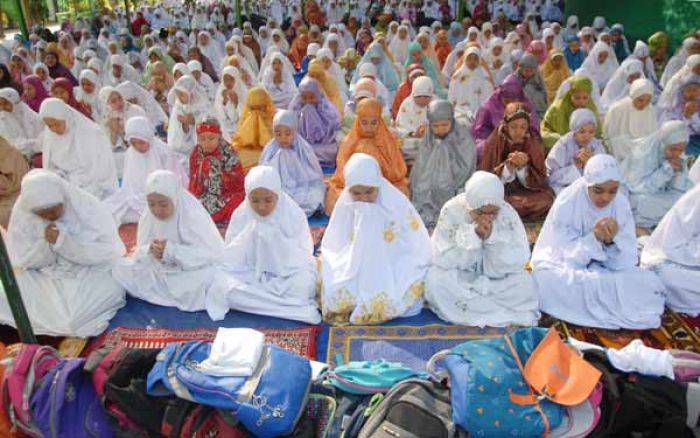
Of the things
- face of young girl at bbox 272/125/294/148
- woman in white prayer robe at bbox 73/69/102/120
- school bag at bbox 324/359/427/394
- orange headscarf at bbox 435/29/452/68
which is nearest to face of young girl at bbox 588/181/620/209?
school bag at bbox 324/359/427/394

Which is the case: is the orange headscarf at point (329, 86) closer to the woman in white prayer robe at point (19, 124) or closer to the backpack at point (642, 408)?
the woman in white prayer robe at point (19, 124)

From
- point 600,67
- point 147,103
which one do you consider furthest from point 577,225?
point 600,67

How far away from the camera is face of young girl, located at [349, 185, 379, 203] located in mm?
3545

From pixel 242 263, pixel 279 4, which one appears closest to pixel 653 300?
pixel 242 263

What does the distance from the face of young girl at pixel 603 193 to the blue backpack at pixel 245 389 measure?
226 centimetres

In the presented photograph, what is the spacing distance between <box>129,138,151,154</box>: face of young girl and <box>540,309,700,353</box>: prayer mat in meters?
3.80

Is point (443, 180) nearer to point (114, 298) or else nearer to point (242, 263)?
point (242, 263)

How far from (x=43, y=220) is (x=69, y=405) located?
1.70m

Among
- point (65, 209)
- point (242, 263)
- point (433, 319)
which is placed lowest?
point (433, 319)

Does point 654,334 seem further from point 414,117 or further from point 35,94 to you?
point 35,94

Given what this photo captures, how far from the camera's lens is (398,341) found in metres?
3.32

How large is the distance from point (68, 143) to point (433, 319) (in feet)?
12.9

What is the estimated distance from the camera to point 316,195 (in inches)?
204

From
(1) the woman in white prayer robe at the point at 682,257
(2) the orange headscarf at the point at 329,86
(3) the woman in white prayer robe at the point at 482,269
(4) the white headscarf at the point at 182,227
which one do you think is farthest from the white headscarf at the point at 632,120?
(4) the white headscarf at the point at 182,227
